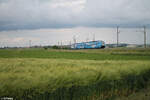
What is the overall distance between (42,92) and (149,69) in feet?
43.3

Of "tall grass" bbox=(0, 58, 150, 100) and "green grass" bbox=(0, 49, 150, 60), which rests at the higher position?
"tall grass" bbox=(0, 58, 150, 100)

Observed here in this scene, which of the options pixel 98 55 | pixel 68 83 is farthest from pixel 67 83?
pixel 98 55

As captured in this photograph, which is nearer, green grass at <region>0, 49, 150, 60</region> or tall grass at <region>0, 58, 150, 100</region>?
tall grass at <region>0, 58, 150, 100</region>

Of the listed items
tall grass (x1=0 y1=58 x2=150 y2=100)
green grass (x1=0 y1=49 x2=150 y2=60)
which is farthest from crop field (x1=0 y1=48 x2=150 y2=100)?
green grass (x1=0 y1=49 x2=150 y2=60)

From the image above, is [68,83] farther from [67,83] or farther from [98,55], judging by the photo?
[98,55]

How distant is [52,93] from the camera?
9219 millimetres

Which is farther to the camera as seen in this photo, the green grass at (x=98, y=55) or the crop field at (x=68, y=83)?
the green grass at (x=98, y=55)

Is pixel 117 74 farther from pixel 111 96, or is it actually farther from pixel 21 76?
pixel 21 76

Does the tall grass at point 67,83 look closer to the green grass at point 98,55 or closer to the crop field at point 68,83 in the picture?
the crop field at point 68,83

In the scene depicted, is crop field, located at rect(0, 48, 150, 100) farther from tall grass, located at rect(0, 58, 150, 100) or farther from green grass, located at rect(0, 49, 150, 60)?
green grass, located at rect(0, 49, 150, 60)

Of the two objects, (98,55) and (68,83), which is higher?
(68,83)

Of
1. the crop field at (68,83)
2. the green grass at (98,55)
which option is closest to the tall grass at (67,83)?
the crop field at (68,83)

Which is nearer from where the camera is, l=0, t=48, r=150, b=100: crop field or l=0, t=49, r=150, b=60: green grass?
l=0, t=48, r=150, b=100: crop field

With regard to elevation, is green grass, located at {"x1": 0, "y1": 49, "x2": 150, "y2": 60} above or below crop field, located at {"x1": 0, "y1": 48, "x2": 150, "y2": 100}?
below
